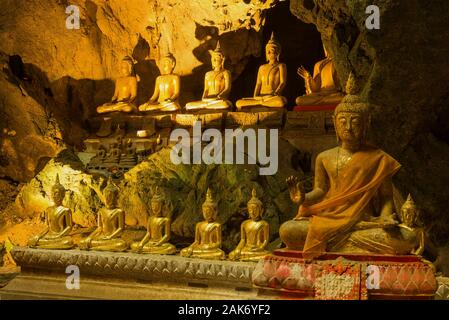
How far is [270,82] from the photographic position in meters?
10.9

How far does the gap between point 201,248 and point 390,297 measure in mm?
2119

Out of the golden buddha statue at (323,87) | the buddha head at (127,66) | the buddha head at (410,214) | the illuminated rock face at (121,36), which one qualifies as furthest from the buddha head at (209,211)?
the buddha head at (127,66)

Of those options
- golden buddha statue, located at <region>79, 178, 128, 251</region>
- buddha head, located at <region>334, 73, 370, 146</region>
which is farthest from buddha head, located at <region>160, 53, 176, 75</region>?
buddha head, located at <region>334, 73, 370, 146</region>

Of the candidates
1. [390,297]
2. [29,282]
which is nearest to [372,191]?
[390,297]

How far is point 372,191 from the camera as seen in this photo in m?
5.52

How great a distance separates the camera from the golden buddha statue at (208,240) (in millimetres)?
6496

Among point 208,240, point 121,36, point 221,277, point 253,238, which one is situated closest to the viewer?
point 221,277

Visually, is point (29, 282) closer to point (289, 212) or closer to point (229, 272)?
point (229, 272)

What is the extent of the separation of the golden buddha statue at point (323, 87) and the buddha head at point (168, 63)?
2597 millimetres

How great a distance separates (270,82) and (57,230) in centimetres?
497

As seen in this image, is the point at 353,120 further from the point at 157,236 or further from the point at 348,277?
the point at 157,236
